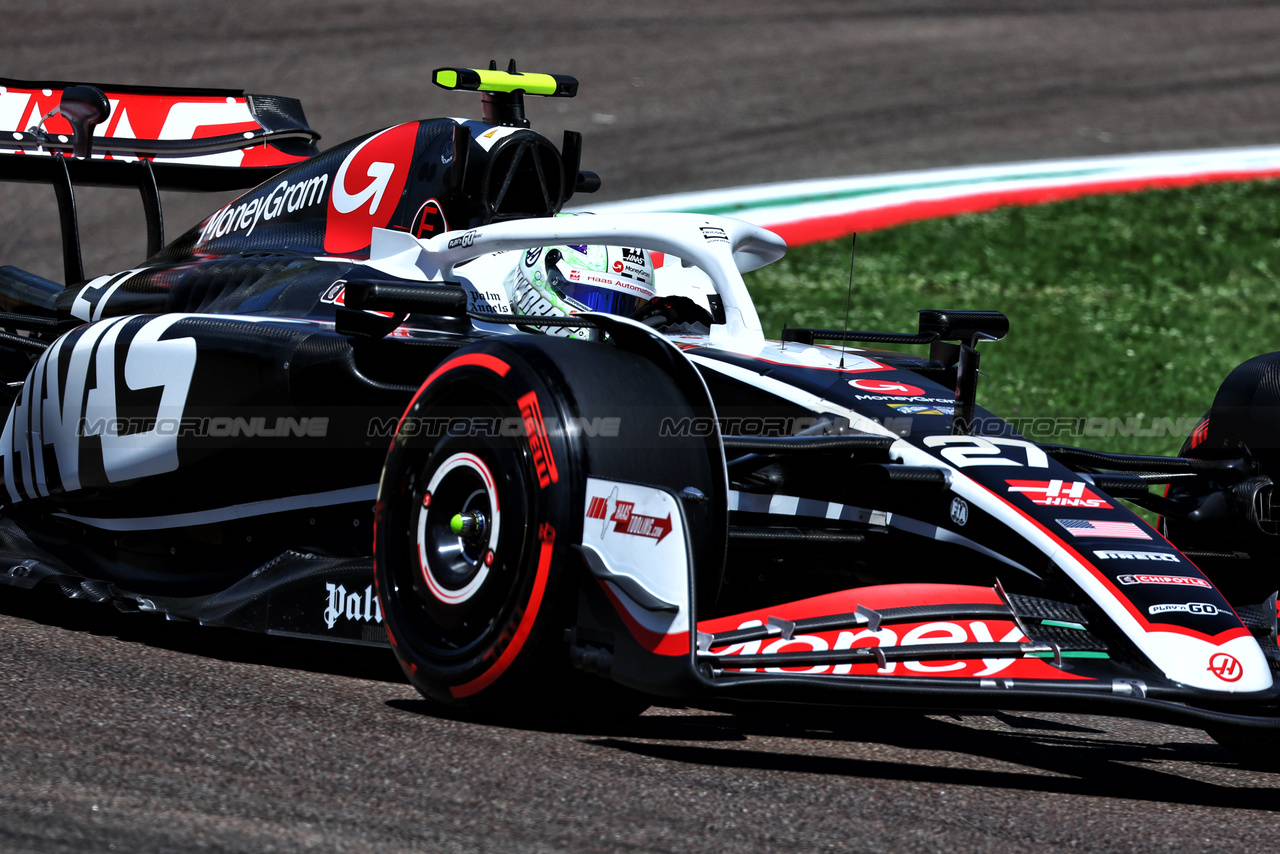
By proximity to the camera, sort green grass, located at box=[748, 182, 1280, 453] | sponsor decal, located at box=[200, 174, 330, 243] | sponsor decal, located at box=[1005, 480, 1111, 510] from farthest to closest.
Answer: green grass, located at box=[748, 182, 1280, 453], sponsor decal, located at box=[200, 174, 330, 243], sponsor decal, located at box=[1005, 480, 1111, 510]

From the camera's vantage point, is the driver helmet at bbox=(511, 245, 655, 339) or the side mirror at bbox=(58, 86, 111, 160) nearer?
the driver helmet at bbox=(511, 245, 655, 339)

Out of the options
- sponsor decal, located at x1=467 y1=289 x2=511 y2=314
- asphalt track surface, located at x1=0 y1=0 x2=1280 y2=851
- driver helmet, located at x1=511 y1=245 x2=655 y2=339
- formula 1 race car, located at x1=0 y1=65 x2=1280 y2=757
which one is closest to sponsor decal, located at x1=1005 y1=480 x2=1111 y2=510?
formula 1 race car, located at x1=0 y1=65 x2=1280 y2=757

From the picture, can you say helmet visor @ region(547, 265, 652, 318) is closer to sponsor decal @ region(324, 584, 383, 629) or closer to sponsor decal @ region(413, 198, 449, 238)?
sponsor decal @ region(413, 198, 449, 238)

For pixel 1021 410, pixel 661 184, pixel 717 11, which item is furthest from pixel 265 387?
pixel 717 11

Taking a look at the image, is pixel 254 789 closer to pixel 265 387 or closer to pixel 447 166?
pixel 265 387

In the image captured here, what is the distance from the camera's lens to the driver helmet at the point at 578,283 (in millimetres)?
5227

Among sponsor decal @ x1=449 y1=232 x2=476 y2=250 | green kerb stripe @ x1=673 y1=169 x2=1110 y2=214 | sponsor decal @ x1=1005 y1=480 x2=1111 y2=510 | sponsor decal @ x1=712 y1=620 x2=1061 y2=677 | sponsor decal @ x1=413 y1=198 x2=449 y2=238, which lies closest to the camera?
sponsor decal @ x1=712 y1=620 x2=1061 y2=677

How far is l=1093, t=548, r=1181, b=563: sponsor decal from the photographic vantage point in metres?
3.97

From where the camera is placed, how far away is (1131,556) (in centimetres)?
400

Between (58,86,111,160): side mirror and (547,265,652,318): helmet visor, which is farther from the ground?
(58,86,111,160): side mirror

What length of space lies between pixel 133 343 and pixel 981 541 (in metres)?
2.82

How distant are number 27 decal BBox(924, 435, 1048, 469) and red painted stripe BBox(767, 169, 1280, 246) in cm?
889

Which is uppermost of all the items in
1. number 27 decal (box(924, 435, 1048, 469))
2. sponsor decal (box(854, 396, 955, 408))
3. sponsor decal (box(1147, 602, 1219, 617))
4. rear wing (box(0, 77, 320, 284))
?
rear wing (box(0, 77, 320, 284))

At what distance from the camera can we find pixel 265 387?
4957mm
